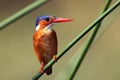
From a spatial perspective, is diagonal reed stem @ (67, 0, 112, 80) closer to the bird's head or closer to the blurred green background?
the bird's head

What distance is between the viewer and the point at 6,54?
2740mm

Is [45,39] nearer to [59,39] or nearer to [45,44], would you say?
[45,44]

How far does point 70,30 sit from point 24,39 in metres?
0.25

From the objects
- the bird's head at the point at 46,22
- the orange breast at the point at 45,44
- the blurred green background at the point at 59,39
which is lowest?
the blurred green background at the point at 59,39

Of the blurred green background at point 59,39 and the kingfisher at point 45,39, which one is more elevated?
the kingfisher at point 45,39

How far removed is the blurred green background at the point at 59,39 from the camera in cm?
246

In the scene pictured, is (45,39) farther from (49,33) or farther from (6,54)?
(6,54)

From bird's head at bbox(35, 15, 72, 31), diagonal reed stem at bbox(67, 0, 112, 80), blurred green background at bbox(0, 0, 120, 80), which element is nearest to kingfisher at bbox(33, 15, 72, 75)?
bird's head at bbox(35, 15, 72, 31)

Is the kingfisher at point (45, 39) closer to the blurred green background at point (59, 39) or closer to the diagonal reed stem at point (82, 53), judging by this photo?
the diagonal reed stem at point (82, 53)

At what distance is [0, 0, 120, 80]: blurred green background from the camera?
8.05 feet

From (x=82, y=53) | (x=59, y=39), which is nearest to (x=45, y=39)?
(x=82, y=53)

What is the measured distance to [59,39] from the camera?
2.46 metres

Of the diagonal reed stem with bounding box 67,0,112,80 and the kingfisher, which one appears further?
the kingfisher

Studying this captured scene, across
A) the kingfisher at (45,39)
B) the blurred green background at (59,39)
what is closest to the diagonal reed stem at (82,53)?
the kingfisher at (45,39)
